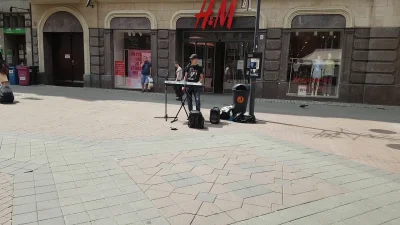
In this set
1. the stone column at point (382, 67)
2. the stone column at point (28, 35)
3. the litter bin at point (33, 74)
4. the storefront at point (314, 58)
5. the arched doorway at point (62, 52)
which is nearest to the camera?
the stone column at point (382, 67)

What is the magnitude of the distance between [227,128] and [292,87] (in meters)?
7.05

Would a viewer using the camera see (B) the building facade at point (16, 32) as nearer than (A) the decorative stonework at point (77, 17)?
No

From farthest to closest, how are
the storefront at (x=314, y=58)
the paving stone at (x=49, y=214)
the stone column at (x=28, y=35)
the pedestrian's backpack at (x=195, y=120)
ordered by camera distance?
the stone column at (x=28, y=35) < the storefront at (x=314, y=58) < the pedestrian's backpack at (x=195, y=120) < the paving stone at (x=49, y=214)

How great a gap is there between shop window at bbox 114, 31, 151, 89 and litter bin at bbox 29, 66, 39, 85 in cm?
422

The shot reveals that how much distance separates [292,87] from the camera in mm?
14164

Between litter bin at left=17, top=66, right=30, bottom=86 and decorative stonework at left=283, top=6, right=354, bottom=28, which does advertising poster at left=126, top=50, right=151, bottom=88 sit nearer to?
litter bin at left=17, top=66, right=30, bottom=86

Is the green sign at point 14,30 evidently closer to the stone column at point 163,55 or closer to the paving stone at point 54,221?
the stone column at point 163,55

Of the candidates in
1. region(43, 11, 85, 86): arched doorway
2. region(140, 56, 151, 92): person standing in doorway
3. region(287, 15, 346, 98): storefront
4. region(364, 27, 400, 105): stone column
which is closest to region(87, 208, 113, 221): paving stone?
region(287, 15, 346, 98): storefront

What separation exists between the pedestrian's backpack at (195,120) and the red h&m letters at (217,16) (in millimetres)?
7283

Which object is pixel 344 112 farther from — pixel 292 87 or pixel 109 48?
pixel 109 48

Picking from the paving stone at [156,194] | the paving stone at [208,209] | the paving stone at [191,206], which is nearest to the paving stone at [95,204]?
the paving stone at [156,194]

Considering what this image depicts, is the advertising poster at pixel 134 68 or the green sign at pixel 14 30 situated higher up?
the green sign at pixel 14 30

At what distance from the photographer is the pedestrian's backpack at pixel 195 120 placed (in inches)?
311

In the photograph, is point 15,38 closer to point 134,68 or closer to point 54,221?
point 134,68
